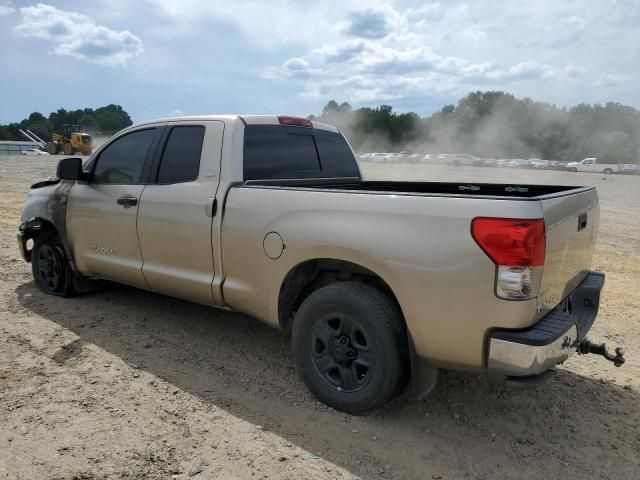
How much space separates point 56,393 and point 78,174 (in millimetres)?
2170

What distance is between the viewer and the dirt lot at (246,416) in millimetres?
2854

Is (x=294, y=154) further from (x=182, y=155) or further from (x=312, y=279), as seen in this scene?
(x=312, y=279)

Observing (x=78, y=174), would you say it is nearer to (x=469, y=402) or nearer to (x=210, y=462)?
(x=210, y=462)

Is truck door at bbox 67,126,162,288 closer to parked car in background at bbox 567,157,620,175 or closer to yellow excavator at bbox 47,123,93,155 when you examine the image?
yellow excavator at bbox 47,123,93,155

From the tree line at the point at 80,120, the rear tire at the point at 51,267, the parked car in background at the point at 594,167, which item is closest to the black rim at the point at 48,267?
the rear tire at the point at 51,267

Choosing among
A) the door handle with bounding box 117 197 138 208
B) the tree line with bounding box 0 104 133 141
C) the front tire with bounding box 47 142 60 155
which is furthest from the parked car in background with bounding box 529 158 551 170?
the tree line with bounding box 0 104 133 141

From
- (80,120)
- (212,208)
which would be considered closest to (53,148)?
(212,208)

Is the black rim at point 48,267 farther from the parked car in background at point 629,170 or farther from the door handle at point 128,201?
the parked car in background at point 629,170

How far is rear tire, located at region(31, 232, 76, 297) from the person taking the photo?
17.5ft

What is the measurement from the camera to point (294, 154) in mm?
4398

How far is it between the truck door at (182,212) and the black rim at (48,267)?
1.57 meters

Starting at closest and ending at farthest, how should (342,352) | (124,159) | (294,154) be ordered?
(342,352)
(294,154)
(124,159)

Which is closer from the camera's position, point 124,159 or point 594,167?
point 124,159

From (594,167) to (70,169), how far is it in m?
43.1
